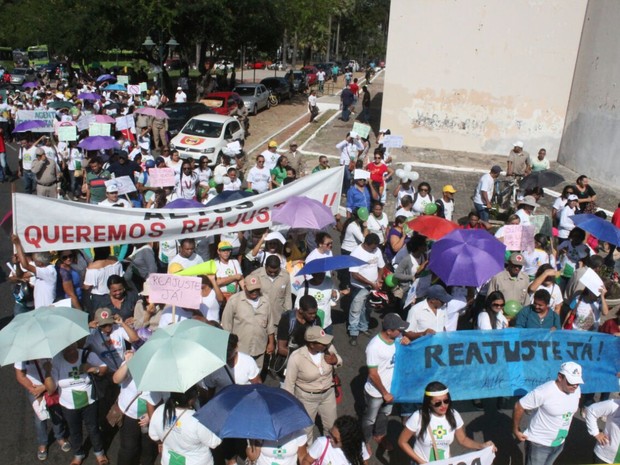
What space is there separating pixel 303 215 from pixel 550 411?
160 inches

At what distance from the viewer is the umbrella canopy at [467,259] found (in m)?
6.37

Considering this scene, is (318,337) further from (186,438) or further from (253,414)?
(186,438)

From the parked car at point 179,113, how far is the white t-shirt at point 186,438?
1765 cm

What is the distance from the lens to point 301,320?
583 cm

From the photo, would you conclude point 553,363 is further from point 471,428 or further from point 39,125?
point 39,125

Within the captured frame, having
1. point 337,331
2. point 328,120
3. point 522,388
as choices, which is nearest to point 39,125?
point 337,331

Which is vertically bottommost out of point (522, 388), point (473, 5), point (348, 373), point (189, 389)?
point (348, 373)

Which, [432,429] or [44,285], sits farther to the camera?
[44,285]

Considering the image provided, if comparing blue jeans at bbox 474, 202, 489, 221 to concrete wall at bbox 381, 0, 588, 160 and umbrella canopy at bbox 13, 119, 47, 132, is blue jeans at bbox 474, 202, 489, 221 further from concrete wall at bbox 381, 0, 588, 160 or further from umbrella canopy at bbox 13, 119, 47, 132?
umbrella canopy at bbox 13, 119, 47, 132

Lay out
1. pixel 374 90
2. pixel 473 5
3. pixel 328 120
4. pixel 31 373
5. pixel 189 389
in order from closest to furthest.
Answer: pixel 189 389, pixel 31 373, pixel 473 5, pixel 328 120, pixel 374 90

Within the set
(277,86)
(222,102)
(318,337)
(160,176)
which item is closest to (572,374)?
(318,337)

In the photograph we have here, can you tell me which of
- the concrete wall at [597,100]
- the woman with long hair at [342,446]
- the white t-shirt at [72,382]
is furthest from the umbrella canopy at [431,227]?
the concrete wall at [597,100]

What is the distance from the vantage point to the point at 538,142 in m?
19.5

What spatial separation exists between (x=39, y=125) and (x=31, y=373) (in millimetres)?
10455
